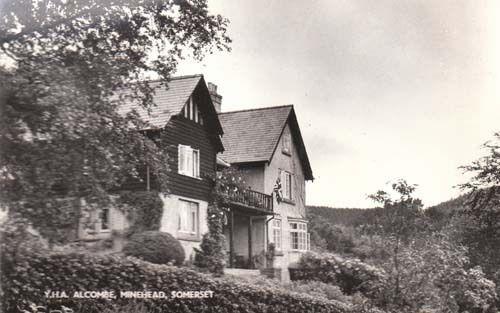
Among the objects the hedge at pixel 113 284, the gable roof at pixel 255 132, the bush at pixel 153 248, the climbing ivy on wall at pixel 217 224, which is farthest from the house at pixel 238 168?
the hedge at pixel 113 284

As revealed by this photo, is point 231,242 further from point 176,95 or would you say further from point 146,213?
point 176,95

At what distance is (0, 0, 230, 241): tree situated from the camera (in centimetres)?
1087

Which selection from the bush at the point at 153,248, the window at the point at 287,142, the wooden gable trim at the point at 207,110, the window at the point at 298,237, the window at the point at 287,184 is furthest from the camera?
the window at the point at 298,237

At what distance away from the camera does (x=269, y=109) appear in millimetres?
42094

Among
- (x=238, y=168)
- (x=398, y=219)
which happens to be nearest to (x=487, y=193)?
(x=398, y=219)

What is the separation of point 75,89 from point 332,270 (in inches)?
1076

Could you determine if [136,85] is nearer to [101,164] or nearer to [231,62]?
[101,164]

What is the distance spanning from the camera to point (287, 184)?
138 ft

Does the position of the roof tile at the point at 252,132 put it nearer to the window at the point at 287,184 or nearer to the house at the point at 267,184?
the house at the point at 267,184

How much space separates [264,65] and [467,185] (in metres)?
10.4

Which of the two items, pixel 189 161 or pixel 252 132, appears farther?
pixel 252 132

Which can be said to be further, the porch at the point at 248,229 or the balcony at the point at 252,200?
the porch at the point at 248,229

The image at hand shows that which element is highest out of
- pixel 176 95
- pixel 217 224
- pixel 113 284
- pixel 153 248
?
pixel 176 95

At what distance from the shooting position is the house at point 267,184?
1496 inches
